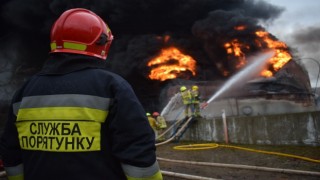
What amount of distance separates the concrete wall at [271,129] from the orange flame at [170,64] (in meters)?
13.7

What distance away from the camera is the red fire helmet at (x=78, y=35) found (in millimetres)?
1686

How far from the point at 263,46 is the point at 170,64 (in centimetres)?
736

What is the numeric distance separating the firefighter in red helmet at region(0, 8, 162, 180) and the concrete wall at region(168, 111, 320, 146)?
20.1 ft

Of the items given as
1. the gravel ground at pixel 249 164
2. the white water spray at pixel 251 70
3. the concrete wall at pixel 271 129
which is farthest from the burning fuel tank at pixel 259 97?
the gravel ground at pixel 249 164

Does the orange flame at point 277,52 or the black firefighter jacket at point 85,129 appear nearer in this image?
the black firefighter jacket at point 85,129

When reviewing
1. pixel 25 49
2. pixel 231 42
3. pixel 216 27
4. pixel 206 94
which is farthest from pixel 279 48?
pixel 25 49

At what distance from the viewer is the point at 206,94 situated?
20.9m

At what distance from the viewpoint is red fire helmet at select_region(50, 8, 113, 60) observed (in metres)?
1.69

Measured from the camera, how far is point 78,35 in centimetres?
169

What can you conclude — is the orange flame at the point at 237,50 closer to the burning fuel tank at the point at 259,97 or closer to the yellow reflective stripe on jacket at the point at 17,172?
the burning fuel tank at the point at 259,97

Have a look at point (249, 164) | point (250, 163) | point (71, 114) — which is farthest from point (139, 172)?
point (250, 163)

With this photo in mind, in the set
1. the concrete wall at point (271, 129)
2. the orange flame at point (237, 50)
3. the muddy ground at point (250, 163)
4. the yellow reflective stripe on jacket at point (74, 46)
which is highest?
the orange flame at point (237, 50)

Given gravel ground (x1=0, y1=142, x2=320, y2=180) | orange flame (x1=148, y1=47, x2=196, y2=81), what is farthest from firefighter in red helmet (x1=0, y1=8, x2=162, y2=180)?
orange flame (x1=148, y1=47, x2=196, y2=81)

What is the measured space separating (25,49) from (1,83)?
13.1ft
